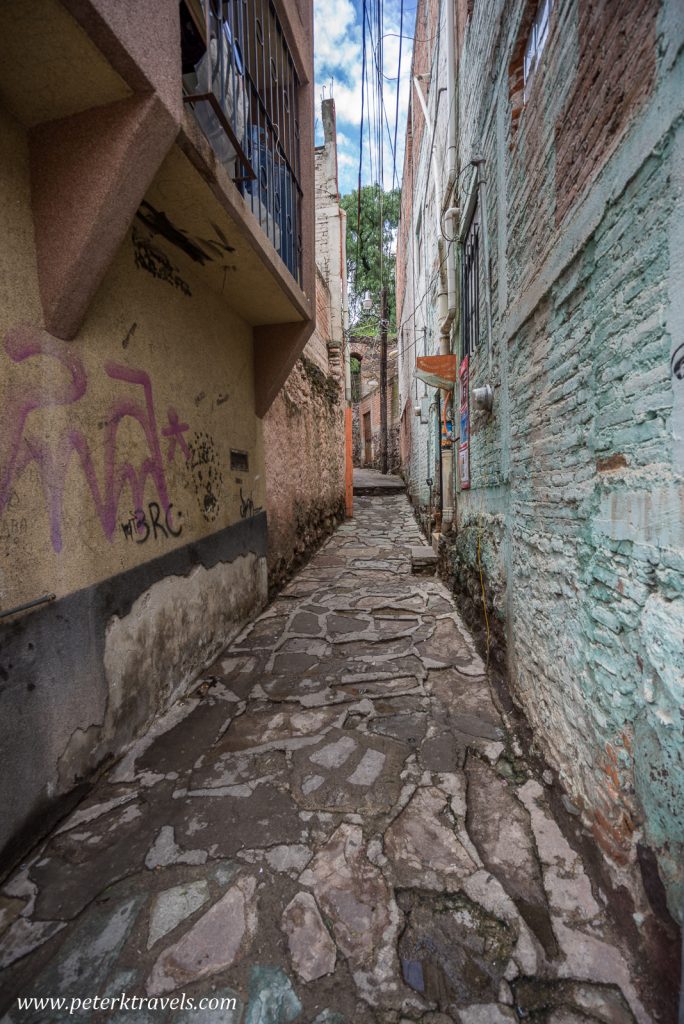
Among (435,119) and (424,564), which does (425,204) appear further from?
(424,564)

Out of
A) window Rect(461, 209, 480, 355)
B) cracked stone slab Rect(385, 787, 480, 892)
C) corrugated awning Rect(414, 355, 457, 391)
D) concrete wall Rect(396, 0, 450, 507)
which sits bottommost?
cracked stone slab Rect(385, 787, 480, 892)

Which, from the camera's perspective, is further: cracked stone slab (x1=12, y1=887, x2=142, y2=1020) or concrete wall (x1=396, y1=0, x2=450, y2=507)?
concrete wall (x1=396, y1=0, x2=450, y2=507)

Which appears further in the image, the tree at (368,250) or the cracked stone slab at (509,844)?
the tree at (368,250)

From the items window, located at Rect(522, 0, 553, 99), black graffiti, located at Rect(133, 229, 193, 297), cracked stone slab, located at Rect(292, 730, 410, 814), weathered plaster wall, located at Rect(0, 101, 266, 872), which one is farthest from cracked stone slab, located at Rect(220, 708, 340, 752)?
window, located at Rect(522, 0, 553, 99)

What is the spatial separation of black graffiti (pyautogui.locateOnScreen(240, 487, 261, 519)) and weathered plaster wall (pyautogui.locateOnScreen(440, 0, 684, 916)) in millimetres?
2686

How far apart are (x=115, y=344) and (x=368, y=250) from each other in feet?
75.2

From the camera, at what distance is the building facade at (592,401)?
1.37 metres

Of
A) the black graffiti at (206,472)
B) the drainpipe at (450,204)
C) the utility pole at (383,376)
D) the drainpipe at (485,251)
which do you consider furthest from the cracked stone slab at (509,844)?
the utility pole at (383,376)

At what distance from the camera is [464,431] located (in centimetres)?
527

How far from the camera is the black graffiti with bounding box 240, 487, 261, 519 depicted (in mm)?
4504

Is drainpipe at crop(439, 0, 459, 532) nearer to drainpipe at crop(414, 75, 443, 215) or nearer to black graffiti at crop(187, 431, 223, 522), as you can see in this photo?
drainpipe at crop(414, 75, 443, 215)

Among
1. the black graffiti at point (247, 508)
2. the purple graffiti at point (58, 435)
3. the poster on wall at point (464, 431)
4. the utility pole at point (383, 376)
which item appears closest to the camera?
the purple graffiti at point (58, 435)

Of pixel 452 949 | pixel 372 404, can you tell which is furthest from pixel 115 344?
pixel 372 404

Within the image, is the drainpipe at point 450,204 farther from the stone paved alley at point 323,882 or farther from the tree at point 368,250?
the tree at point 368,250
